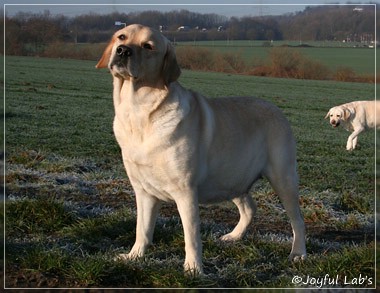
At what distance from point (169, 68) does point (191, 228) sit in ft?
3.86

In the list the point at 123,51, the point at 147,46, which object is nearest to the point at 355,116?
the point at 147,46

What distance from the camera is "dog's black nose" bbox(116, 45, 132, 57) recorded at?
4.31 meters

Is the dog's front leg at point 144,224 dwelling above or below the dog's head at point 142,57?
below

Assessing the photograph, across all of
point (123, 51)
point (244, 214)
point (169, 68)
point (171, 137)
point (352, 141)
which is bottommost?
point (352, 141)

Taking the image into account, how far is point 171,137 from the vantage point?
4.48m

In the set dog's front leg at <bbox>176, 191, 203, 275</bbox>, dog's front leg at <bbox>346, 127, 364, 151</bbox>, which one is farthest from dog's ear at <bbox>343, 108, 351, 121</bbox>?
dog's front leg at <bbox>176, 191, 203, 275</bbox>

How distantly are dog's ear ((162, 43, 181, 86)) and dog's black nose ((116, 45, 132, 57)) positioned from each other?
320 mm

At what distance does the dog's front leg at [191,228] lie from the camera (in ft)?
14.9

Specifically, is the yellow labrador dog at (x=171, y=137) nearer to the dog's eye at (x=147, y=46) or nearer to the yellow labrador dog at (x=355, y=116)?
the dog's eye at (x=147, y=46)

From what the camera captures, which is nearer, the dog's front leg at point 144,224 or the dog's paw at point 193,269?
the dog's paw at point 193,269

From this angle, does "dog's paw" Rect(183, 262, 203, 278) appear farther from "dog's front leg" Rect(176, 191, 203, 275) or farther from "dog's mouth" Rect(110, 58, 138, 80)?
"dog's mouth" Rect(110, 58, 138, 80)

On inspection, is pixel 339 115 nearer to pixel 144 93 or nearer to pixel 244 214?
pixel 244 214

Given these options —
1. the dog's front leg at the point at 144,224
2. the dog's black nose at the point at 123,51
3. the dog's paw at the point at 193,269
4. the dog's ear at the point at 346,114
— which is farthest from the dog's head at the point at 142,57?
the dog's ear at the point at 346,114

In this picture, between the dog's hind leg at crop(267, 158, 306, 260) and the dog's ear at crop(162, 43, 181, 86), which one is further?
the dog's hind leg at crop(267, 158, 306, 260)
